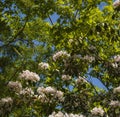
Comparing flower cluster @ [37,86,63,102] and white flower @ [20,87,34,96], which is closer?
flower cluster @ [37,86,63,102]

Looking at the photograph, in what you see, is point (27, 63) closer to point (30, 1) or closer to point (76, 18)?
point (76, 18)

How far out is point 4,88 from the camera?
11.0 meters

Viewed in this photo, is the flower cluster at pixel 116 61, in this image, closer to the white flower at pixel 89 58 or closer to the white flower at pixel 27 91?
the white flower at pixel 89 58

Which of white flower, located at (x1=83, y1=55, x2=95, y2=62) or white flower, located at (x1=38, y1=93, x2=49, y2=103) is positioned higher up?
white flower, located at (x1=83, y1=55, x2=95, y2=62)

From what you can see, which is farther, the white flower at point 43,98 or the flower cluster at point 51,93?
A: the white flower at point 43,98

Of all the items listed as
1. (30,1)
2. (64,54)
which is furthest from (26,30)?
(64,54)

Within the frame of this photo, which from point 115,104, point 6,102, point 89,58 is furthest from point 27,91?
point 115,104

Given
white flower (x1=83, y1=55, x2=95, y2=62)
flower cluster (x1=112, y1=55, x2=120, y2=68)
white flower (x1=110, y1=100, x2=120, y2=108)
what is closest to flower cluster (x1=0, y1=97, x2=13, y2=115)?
white flower (x1=83, y1=55, x2=95, y2=62)

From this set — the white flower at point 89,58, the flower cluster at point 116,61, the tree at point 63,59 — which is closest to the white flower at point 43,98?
the tree at point 63,59

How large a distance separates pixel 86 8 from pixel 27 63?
12.5ft

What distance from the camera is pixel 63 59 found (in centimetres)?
933

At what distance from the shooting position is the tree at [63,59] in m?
8.95

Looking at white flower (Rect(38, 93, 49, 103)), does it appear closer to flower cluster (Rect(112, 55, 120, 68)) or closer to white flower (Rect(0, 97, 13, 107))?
white flower (Rect(0, 97, 13, 107))

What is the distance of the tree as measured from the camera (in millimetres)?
8953
